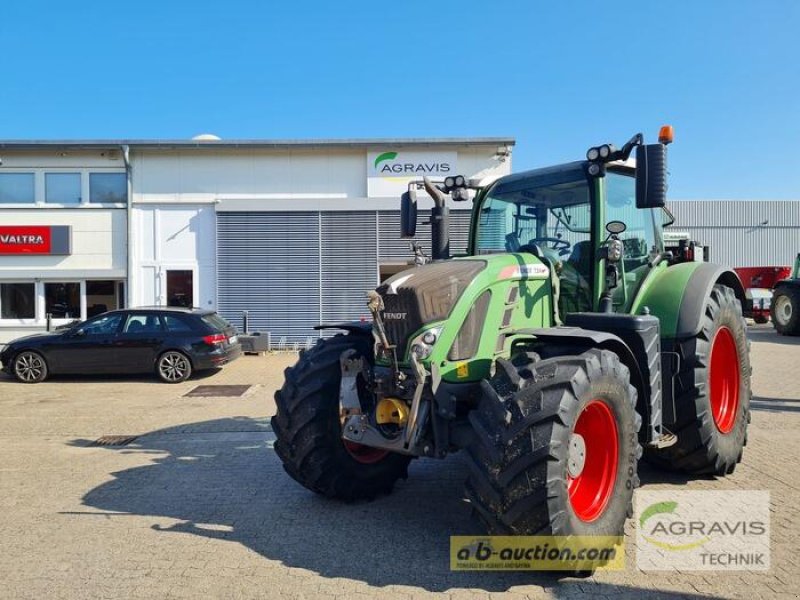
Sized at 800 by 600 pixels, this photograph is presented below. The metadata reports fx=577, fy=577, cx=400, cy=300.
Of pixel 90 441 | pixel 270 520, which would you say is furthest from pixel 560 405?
pixel 90 441

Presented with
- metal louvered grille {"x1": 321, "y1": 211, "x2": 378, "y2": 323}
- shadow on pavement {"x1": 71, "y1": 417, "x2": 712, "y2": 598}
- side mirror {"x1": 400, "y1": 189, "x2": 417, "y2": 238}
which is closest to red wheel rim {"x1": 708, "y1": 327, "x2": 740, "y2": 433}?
shadow on pavement {"x1": 71, "y1": 417, "x2": 712, "y2": 598}

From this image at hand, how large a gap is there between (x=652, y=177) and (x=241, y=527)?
12.3ft

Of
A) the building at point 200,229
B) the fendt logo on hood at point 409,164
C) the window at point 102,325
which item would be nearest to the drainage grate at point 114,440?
the window at point 102,325

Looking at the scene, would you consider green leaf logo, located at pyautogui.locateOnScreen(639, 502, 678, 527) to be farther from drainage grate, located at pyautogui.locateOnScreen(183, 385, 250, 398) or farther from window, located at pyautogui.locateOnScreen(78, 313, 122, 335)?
window, located at pyautogui.locateOnScreen(78, 313, 122, 335)

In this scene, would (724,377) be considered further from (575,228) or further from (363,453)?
(363,453)

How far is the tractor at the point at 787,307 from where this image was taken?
18391 mm

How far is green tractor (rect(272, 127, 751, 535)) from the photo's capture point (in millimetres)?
3207

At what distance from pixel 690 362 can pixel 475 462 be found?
7.67ft

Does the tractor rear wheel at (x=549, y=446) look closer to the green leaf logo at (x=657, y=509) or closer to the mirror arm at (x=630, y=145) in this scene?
the green leaf logo at (x=657, y=509)

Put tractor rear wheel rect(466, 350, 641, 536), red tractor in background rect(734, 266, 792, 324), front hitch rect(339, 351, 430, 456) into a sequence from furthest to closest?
red tractor in background rect(734, 266, 792, 324), front hitch rect(339, 351, 430, 456), tractor rear wheel rect(466, 350, 641, 536)

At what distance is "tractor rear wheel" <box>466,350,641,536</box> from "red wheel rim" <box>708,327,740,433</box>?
2.28m

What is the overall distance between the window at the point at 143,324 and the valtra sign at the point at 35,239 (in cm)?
599

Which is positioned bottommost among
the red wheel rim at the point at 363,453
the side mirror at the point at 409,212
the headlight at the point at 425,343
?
the red wheel rim at the point at 363,453

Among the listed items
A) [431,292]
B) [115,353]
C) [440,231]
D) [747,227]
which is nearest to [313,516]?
[431,292]
